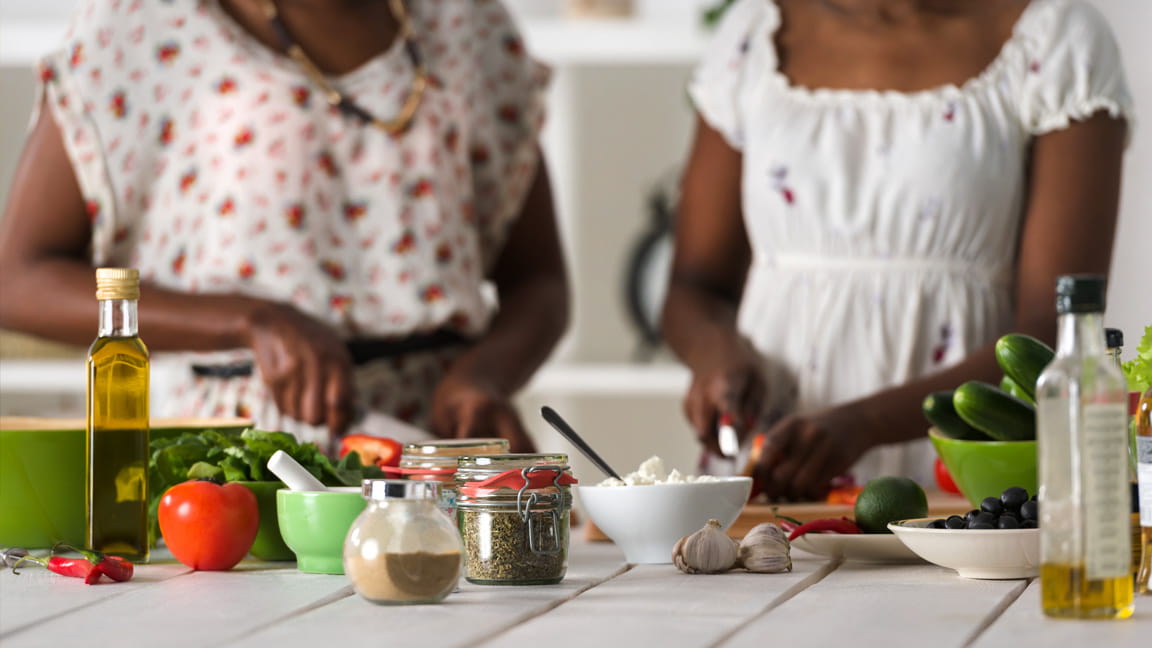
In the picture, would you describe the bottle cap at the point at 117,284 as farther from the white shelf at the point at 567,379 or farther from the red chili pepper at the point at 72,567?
the white shelf at the point at 567,379

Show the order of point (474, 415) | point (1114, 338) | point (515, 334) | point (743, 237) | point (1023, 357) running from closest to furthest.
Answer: point (1114, 338)
point (1023, 357)
point (474, 415)
point (515, 334)
point (743, 237)

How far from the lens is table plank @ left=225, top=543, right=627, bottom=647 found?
2.98ft

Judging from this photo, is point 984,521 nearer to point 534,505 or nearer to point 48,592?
point 534,505

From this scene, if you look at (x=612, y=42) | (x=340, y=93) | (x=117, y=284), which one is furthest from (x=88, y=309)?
(x=612, y=42)

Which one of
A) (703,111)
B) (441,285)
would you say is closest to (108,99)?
(441,285)

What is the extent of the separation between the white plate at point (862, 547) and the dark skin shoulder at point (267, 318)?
0.49m

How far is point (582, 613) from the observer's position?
100 cm

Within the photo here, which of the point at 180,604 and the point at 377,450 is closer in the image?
the point at 180,604

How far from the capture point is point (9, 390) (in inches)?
154

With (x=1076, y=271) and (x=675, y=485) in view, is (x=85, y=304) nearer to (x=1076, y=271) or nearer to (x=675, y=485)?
(x=675, y=485)

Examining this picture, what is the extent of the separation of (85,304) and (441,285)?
435mm

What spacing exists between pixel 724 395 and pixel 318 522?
0.70 m

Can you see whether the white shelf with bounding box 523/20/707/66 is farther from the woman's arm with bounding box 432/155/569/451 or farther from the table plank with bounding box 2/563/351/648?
the table plank with bounding box 2/563/351/648

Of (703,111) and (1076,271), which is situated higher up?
(703,111)
